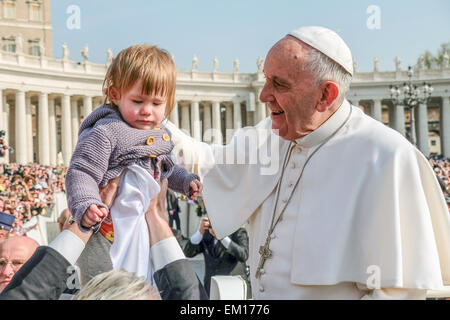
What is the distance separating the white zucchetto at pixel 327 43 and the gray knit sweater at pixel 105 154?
2.64ft

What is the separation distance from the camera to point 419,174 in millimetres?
2248

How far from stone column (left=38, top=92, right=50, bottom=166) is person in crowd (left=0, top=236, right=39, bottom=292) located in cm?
4656

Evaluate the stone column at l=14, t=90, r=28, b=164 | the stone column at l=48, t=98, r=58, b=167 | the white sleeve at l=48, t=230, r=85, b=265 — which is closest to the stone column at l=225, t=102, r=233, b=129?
the stone column at l=48, t=98, r=58, b=167

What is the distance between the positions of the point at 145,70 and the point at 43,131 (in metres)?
48.4

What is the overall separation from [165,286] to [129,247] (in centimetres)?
23

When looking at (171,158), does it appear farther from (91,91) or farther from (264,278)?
(91,91)

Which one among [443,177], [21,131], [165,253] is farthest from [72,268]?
[21,131]

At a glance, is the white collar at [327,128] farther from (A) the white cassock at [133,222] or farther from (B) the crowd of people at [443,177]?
(B) the crowd of people at [443,177]

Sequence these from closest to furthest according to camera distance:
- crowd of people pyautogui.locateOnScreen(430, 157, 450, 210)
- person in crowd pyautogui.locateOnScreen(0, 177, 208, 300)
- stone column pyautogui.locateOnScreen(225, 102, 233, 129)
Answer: person in crowd pyautogui.locateOnScreen(0, 177, 208, 300)
crowd of people pyautogui.locateOnScreen(430, 157, 450, 210)
stone column pyautogui.locateOnScreen(225, 102, 233, 129)

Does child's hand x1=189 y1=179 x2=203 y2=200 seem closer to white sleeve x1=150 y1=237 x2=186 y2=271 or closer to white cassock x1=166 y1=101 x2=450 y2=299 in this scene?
white cassock x1=166 y1=101 x2=450 y2=299

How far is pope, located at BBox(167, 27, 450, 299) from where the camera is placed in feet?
6.93

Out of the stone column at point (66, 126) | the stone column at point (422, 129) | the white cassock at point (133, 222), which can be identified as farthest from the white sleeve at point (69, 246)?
the stone column at point (422, 129)

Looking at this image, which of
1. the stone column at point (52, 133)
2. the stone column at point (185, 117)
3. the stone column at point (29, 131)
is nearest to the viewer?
the stone column at point (29, 131)

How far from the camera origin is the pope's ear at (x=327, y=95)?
2447 millimetres
